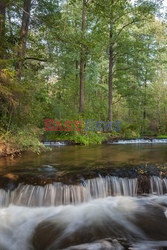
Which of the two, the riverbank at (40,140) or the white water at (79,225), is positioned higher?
the riverbank at (40,140)

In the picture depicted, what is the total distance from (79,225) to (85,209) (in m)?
0.54

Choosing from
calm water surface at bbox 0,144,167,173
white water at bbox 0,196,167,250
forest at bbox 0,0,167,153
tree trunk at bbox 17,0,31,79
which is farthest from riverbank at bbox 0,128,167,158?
white water at bbox 0,196,167,250

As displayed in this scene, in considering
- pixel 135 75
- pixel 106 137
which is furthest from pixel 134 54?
pixel 106 137

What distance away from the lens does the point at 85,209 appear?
462 centimetres

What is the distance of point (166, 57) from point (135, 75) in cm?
422

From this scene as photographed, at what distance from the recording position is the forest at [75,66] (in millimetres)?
7570

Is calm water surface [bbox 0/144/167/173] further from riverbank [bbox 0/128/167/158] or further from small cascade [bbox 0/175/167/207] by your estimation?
small cascade [bbox 0/175/167/207]

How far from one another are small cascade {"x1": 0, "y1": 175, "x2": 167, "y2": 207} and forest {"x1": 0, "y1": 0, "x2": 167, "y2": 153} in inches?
111

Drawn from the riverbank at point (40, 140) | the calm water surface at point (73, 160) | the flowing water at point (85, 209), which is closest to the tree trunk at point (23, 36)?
the riverbank at point (40, 140)

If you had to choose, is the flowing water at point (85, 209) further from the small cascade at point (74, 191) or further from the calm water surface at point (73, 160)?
the calm water surface at point (73, 160)

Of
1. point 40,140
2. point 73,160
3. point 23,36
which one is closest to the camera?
point 73,160

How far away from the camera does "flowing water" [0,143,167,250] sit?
3533mm

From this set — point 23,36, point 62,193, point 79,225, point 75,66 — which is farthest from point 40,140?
point 75,66

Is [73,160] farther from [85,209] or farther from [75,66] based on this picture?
[75,66]
